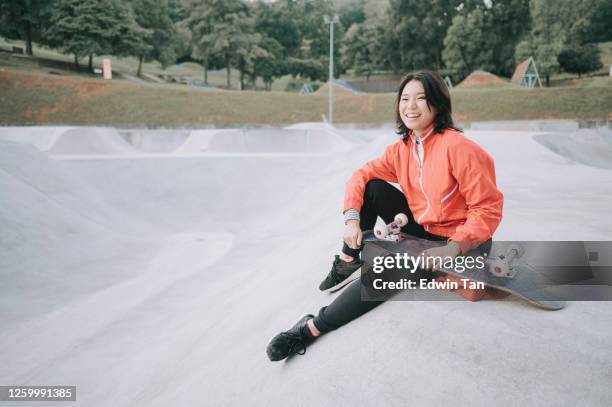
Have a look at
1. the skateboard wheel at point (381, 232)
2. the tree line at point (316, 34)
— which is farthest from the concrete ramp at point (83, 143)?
the tree line at point (316, 34)

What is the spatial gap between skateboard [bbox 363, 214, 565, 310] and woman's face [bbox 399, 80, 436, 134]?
2.02ft

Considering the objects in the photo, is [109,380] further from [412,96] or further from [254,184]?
[254,184]

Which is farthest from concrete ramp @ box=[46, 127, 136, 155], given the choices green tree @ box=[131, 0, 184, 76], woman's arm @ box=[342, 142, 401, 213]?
green tree @ box=[131, 0, 184, 76]

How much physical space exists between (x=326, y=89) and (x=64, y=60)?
25077 mm

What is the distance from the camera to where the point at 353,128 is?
92.4ft

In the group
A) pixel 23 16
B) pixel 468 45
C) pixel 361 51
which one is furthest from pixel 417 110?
pixel 361 51

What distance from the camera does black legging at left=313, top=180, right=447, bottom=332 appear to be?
243 cm

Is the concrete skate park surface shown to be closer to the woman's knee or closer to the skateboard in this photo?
the skateboard

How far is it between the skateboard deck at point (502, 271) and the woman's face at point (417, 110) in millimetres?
705

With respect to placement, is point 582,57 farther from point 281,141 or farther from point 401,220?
point 401,220

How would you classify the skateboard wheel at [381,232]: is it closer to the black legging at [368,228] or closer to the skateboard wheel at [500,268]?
the black legging at [368,228]

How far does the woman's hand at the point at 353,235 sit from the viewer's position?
2.56m

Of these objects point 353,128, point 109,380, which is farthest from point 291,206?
point 353,128

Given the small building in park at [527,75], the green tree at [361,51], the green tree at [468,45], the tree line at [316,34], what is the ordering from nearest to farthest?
the tree line at [316,34] < the small building in park at [527,75] < the green tree at [468,45] < the green tree at [361,51]
